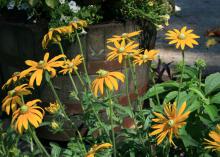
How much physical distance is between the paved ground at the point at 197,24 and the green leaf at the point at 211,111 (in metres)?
1.58

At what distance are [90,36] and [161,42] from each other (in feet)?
7.25

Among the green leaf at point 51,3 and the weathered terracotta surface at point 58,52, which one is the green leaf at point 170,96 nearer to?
the weathered terracotta surface at point 58,52

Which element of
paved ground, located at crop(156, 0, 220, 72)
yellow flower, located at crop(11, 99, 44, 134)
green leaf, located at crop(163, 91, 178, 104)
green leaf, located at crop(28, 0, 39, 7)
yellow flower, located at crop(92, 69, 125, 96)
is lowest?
paved ground, located at crop(156, 0, 220, 72)

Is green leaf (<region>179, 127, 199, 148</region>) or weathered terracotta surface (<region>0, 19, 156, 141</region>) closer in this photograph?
green leaf (<region>179, 127, 199, 148</region>)

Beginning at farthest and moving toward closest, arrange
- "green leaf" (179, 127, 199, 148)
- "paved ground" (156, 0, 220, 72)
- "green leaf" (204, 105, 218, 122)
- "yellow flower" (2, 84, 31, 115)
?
1. "paved ground" (156, 0, 220, 72)
2. "green leaf" (204, 105, 218, 122)
3. "green leaf" (179, 127, 199, 148)
4. "yellow flower" (2, 84, 31, 115)

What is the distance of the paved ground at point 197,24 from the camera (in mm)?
4387

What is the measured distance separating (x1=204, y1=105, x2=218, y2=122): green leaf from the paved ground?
62.2 inches

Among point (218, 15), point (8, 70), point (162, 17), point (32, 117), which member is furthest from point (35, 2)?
point (218, 15)

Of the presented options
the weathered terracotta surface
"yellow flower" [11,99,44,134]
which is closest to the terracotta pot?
the weathered terracotta surface

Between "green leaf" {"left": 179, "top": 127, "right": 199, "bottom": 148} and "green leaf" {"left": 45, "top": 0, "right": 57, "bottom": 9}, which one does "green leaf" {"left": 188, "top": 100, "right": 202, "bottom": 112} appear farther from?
"green leaf" {"left": 45, "top": 0, "right": 57, "bottom": 9}

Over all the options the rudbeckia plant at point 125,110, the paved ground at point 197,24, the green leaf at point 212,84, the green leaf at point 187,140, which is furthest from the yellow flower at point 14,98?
the paved ground at point 197,24

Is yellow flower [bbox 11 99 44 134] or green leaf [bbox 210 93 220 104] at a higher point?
yellow flower [bbox 11 99 44 134]

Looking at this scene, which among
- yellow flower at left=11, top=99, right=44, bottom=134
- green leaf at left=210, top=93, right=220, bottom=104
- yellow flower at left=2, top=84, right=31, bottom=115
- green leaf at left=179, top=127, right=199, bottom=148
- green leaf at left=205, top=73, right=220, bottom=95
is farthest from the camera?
green leaf at left=205, top=73, right=220, bottom=95

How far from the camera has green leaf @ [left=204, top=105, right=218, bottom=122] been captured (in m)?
2.04
